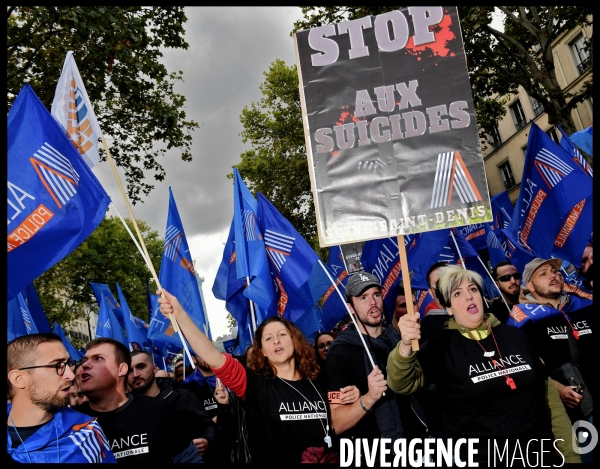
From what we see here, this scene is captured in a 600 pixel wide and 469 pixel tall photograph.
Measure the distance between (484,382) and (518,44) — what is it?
36.8 ft

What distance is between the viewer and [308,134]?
144 inches

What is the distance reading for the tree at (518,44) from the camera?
38.1 feet

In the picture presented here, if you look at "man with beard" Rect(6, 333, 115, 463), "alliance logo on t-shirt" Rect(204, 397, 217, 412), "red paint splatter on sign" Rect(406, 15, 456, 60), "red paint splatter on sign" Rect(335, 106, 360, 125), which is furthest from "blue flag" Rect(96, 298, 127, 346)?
"red paint splatter on sign" Rect(406, 15, 456, 60)

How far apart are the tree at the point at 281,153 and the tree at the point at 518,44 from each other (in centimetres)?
1076

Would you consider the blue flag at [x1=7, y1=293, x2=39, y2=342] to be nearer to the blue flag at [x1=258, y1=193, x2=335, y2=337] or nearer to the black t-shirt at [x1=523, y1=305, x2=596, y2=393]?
the blue flag at [x1=258, y1=193, x2=335, y2=337]

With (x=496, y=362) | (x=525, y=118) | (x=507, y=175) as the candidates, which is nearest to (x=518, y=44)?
(x=496, y=362)

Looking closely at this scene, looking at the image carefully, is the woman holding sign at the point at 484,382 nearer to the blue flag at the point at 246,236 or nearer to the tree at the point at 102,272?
the blue flag at the point at 246,236

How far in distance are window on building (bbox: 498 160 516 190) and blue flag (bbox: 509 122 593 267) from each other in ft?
87.1

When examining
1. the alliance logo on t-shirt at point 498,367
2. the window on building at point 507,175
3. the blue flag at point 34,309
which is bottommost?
the alliance logo on t-shirt at point 498,367

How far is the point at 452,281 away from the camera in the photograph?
11.6 feet

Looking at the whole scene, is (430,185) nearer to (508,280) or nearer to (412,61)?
(412,61)

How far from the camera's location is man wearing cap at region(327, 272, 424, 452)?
3443mm

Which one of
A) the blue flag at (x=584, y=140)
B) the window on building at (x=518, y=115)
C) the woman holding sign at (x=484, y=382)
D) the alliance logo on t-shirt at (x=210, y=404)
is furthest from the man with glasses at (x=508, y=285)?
the window on building at (x=518, y=115)

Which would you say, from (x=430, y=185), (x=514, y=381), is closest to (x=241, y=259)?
(x=430, y=185)
